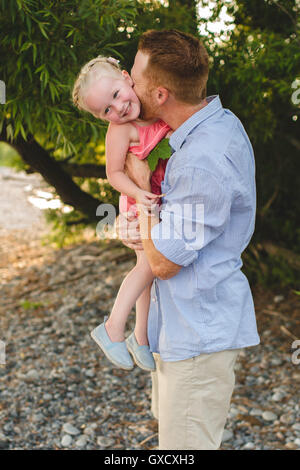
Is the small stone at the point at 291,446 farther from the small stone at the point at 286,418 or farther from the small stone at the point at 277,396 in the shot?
the small stone at the point at 277,396

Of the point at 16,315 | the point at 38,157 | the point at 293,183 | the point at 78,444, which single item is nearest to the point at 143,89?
the point at 38,157

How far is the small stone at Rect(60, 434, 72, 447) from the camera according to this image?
2.88m

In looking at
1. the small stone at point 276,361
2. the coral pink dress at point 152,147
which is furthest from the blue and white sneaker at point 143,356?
the small stone at point 276,361

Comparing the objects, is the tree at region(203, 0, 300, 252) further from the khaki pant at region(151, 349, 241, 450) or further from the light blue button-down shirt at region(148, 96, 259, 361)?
the khaki pant at region(151, 349, 241, 450)

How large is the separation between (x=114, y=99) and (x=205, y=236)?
20.4 inches

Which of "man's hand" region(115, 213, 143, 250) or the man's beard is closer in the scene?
the man's beard

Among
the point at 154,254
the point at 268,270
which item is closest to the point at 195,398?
the point at 154,254

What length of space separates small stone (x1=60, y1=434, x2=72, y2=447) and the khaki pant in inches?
44.9

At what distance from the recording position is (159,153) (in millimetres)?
1723

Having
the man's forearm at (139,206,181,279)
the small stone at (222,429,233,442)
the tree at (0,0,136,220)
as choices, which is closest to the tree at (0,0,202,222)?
the tree at (0,0,136,220)

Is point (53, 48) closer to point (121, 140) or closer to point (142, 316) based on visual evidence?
point (121, 140)

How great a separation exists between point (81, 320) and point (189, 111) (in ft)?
9.33
